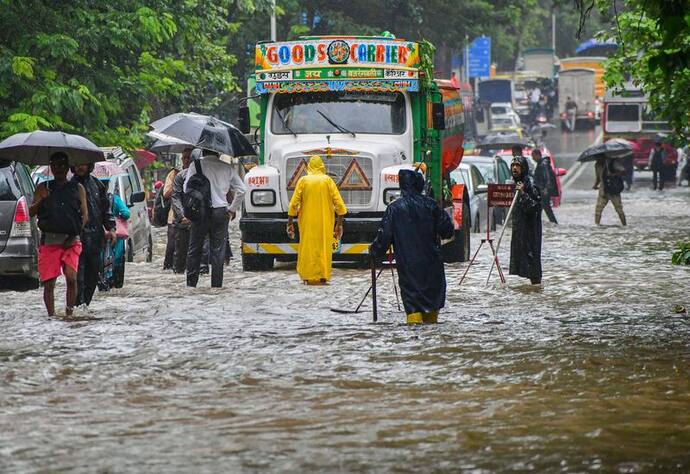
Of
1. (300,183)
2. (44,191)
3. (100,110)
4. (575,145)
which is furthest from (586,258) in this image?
(575,145)

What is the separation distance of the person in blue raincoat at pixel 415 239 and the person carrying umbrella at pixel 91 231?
3277 mm

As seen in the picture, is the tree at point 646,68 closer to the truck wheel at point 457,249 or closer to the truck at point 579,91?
the truck wheel at point 457,249

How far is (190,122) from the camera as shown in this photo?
17.8 m

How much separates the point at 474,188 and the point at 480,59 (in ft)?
170

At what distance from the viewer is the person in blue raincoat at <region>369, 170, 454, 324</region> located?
1265 cm

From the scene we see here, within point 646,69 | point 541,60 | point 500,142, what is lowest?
point 500,142

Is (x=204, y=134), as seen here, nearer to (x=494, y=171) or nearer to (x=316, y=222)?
(x=316, y=222)

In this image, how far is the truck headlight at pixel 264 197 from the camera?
64.1ft

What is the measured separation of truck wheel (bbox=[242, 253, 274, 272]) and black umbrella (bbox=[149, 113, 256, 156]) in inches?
77.9

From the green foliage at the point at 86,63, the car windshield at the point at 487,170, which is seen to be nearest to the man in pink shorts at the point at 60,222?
the green foliage at the point at 86,63

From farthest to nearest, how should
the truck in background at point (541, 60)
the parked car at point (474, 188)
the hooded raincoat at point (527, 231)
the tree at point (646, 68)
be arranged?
the truck in background at point (541, 60), the parked car at point (474, 188), the tree at point (646, 68), the hooded raincoat at point (527, 231)

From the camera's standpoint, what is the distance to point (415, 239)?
41.5 ft

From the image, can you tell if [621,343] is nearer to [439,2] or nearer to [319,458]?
[319,458]

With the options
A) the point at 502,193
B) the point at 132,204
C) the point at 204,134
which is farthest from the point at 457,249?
the point at 204,134
